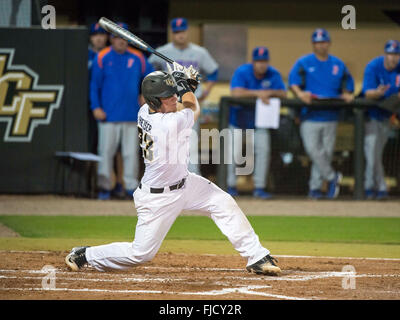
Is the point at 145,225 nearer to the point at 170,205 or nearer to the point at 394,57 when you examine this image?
the point at 170,205

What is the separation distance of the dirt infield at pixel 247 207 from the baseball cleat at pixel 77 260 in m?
3.61

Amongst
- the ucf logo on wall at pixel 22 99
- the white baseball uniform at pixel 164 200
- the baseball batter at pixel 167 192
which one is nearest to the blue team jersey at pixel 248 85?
the ucf logo on wall at pixel 22 99

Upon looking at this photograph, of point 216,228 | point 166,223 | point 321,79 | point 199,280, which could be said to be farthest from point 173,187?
point 321,79

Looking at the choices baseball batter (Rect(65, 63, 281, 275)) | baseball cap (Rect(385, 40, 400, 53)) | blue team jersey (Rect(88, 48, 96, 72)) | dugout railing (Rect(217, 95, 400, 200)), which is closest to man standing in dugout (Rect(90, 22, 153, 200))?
blue team jersey (Rect(88, 48, 96, 72))

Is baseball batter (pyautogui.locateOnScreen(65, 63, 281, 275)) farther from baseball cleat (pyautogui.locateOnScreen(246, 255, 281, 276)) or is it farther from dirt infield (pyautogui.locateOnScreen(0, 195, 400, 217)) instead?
dirt infield (pyautogui.locateOnScreen(0, 195, 400, 217))

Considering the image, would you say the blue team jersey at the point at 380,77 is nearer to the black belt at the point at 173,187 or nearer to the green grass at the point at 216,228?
the green grass at the point at 216,228

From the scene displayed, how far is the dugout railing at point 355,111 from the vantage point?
454 inches

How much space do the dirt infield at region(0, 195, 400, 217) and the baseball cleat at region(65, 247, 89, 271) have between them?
361 centimetres

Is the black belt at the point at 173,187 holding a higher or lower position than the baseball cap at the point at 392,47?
lower

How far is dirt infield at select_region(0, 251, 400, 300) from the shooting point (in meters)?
5.68

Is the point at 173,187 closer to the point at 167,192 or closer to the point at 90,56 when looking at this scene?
the point at 167,192

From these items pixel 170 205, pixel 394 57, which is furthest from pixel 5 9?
pixel 170 205

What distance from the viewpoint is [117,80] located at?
1132cm

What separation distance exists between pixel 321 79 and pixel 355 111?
2.27 feet
